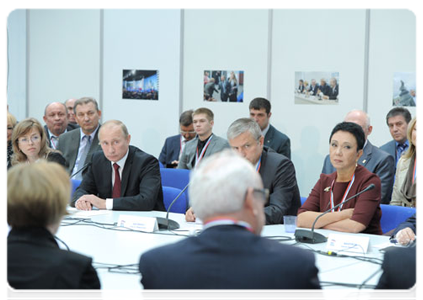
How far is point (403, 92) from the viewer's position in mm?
7047

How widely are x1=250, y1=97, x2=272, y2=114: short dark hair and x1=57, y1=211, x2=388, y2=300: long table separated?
3098mm

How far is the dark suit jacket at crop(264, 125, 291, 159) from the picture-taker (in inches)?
270

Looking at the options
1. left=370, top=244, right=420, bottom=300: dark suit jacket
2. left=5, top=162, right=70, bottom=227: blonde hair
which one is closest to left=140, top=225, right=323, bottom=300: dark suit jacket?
left=370, top=244, right=420, bottom=300: dark suit jacket

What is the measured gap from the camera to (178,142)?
7.35m

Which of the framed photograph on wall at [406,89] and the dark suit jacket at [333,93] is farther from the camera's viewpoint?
the dark suit jacket at [333,93]

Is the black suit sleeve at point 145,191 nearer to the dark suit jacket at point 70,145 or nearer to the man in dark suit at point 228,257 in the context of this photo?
the dark suit jacket at point 70,145

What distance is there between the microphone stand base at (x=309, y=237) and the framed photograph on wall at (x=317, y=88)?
4397 millimetres

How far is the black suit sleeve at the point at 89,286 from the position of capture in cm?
176

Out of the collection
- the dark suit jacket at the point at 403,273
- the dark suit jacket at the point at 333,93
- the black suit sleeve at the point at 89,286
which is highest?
the dark suit jacket at the point at 333,93

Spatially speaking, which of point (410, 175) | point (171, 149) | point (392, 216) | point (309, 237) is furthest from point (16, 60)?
point (309, 237)

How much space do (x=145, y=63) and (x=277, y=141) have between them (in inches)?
93.2

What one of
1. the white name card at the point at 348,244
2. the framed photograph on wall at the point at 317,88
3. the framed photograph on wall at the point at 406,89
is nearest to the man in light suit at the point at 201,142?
the framed photograph on wall at the point at 317,88

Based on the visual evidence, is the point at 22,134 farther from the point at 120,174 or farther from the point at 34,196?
the point at 34,196

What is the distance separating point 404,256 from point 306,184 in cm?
591
